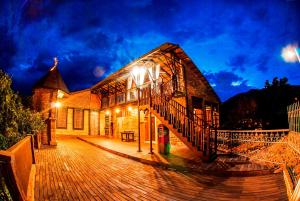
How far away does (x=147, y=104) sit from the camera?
10906 millimetres

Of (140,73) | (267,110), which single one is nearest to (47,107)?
(140,73)

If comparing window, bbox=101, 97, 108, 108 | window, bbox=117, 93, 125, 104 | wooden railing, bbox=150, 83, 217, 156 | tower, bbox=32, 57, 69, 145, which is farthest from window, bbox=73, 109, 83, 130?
wooden railing, bbox=150, 83, 217, 156

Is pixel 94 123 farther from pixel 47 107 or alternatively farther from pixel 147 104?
pixel 147 104

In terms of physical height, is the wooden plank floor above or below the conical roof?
below

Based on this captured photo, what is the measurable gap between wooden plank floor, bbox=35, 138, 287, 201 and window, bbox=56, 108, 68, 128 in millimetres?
14463

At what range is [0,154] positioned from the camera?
2.36m

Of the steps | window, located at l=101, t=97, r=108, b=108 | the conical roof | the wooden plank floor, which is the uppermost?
the conical roof

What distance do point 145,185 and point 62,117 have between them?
18.0m

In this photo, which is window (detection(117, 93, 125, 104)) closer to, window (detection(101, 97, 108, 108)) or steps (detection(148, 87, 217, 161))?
window (detection(101, 97, 108, 108))

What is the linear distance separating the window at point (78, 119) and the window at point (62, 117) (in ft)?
3.07

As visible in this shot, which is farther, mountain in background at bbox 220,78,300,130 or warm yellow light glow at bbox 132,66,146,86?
warm yellow light glow at bbox 132,66,146,86

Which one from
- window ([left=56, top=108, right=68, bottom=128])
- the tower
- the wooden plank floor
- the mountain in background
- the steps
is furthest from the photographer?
window ([left=56, top=108, right=68, bottom=128])

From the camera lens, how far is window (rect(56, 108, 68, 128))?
808 inches

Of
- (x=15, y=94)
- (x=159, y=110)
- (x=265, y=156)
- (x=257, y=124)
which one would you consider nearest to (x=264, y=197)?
(x=265, y=156)
